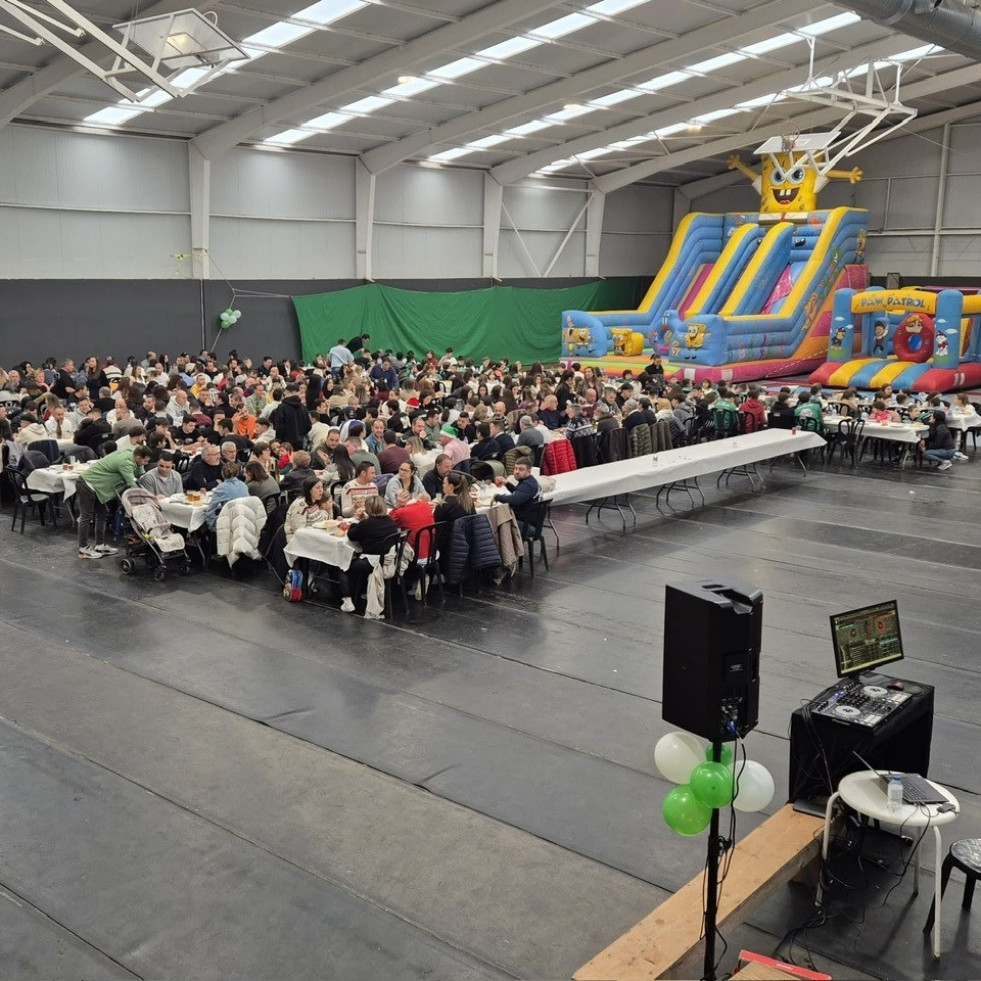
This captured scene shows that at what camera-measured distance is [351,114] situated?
19016mm

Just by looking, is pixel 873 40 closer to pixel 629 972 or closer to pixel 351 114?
pixel 351 114

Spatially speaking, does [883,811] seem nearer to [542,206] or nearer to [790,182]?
[790,182]

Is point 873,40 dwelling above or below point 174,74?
above

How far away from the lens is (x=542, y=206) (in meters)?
26.7

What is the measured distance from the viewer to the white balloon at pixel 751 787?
12.7 feet

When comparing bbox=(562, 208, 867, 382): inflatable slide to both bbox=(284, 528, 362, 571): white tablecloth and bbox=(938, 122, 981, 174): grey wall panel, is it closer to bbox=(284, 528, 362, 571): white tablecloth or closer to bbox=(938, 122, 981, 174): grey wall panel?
bbox=(938, 122, 981, 174): grey wall panel

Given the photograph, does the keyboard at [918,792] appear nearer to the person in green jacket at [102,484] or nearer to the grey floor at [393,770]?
the grey floor at [393,770]

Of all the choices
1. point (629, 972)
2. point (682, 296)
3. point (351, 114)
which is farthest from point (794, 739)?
point (682, 296)

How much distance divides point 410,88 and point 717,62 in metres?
5.39

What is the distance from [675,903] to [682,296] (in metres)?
21.6

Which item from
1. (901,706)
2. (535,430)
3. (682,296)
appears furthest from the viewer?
(682,296)

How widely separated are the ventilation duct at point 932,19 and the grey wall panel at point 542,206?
50.9 ft

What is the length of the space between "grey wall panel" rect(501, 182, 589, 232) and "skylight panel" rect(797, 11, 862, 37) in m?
9.77

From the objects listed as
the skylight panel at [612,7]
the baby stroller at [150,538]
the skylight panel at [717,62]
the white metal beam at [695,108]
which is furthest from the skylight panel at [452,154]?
the baby stroller at [150,538]
